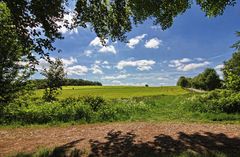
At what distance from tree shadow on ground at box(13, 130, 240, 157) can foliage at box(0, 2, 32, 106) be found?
3302 mm

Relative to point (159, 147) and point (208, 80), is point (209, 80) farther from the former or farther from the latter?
point (159, 147)

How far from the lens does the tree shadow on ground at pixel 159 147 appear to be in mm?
9227

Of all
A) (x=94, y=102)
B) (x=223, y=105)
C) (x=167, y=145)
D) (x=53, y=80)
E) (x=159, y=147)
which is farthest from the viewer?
(x=53, y=80)

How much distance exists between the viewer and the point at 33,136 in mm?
13516

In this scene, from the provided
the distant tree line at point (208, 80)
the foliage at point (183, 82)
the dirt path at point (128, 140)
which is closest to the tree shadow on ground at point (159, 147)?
the dirt path at point (128, 140)

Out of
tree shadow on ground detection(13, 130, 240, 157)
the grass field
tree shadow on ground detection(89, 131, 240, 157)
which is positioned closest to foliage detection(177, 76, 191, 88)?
the grass field

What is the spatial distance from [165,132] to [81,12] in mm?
5937

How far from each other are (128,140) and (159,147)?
1483 millimetres

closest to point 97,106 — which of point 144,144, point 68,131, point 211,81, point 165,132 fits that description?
point 68,131

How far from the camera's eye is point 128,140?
1104cm

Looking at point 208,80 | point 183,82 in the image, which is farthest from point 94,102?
point 183,82

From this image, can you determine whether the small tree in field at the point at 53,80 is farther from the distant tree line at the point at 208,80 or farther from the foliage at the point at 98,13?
the distant tree line at the point at 208,80

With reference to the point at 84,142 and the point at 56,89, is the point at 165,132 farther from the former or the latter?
the point at 56,89

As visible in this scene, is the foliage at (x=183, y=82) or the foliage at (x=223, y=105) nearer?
the foliage at (x=223, y=105)
